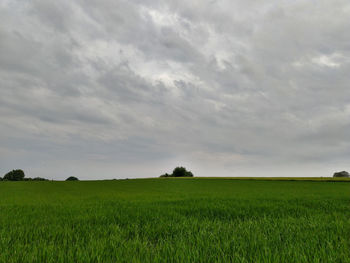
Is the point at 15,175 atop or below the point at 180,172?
below

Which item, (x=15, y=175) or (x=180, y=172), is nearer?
(x=15, y=175)

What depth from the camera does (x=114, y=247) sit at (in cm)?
338

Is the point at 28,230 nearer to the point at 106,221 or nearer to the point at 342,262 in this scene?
the point at 106,221

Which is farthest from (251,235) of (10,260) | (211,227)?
(10,260)

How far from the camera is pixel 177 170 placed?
403 feet

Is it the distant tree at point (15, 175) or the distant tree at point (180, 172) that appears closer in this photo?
the distant tree at point (15, 175)

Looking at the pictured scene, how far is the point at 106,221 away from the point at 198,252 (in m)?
3.52

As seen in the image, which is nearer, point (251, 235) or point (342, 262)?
point (342, 262)

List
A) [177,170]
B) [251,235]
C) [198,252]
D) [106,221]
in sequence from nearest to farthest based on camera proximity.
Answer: [198,252] < [251,235] < [106,221] < [177,170]

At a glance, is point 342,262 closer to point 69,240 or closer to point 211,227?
point 211,227

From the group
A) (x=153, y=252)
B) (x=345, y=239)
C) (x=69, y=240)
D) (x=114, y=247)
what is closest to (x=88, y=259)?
(x=114, y=247)

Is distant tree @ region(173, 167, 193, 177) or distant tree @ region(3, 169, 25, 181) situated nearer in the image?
distant tree @ region(3, 169, 25, 181)

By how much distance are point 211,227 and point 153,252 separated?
6.20ft

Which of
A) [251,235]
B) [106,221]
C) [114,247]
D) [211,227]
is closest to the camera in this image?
[114,247]
